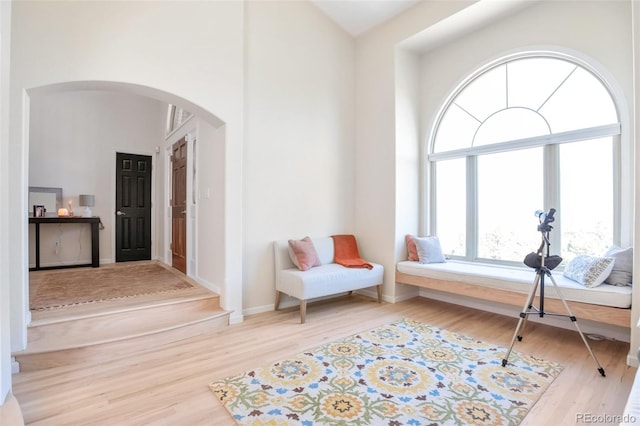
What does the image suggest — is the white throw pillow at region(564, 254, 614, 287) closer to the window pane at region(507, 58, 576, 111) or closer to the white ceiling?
the window pane at region(507, 58, 576, 111)

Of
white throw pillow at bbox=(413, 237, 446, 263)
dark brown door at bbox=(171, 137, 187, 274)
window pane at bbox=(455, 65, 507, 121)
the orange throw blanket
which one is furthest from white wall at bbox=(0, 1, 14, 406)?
window pane at bbox=(455, 65, 507, 121)

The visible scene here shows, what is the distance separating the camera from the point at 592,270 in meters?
2.67

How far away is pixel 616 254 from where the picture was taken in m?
2.72

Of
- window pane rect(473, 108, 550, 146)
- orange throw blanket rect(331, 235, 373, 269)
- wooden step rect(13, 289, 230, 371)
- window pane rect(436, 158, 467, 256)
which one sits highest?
window pane rect(473, 108, 550, 146)

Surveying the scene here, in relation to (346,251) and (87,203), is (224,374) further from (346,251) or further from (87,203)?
(87,203)

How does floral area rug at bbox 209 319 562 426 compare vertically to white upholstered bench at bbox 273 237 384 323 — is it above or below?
below

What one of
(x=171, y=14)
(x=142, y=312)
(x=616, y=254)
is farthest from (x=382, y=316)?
(x=171, y=14)

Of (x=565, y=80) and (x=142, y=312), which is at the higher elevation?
(x=565, y=80)

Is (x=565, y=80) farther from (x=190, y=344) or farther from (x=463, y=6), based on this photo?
(x=190, y=344)

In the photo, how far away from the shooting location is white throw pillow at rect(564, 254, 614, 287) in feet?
8.61

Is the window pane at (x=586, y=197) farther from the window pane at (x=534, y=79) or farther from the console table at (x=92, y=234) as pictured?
the console table at (x=92, y=234)

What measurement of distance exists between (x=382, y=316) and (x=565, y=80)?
3.22m

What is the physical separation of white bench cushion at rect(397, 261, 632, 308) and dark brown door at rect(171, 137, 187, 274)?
3.25 metres

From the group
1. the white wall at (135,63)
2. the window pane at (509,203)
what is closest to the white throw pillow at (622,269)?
the window pane at (509,203)
